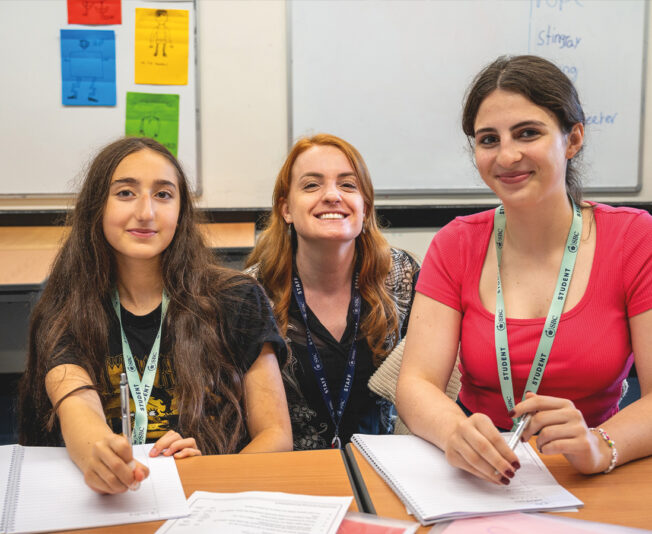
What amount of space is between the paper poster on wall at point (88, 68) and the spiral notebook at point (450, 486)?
240cm

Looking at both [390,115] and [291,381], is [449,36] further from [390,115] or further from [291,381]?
[291,381]

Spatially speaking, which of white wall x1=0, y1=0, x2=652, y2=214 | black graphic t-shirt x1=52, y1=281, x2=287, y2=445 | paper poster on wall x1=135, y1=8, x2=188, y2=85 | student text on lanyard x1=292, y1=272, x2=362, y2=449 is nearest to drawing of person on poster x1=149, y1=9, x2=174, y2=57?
paper poster on wall x1=135, y1=8, x2=188, y2=85

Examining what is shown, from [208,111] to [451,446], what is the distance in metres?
2.40

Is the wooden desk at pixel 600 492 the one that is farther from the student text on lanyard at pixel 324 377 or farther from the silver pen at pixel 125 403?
the student text on lanyard at pixel 324 377

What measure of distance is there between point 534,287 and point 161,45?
2.25m

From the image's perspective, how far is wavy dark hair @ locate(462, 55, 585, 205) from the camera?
1280 mm

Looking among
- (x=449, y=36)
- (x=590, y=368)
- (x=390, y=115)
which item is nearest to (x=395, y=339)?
(x=590, y=368)

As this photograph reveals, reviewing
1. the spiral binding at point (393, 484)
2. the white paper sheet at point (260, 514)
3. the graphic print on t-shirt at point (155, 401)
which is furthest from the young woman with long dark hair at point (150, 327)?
the white paper sheet at point (260, 514)

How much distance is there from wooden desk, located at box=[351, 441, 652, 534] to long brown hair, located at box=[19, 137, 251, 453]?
0.49 metres

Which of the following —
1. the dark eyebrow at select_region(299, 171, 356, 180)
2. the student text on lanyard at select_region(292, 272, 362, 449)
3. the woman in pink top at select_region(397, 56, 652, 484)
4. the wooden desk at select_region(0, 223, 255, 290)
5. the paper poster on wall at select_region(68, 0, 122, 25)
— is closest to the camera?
the woman in pink top at select_region(397, 56, 652, 484)

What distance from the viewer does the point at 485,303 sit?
1377mm

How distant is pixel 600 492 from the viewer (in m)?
0.93

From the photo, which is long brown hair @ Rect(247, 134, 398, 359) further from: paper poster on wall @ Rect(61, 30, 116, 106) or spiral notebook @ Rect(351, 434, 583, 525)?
paper poster on wall @ Rect(61, 30, 116, 106)

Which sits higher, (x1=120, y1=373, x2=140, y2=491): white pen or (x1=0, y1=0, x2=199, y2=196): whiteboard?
(x1=0, y1=0, x2=199, y2=196): whiteboard
